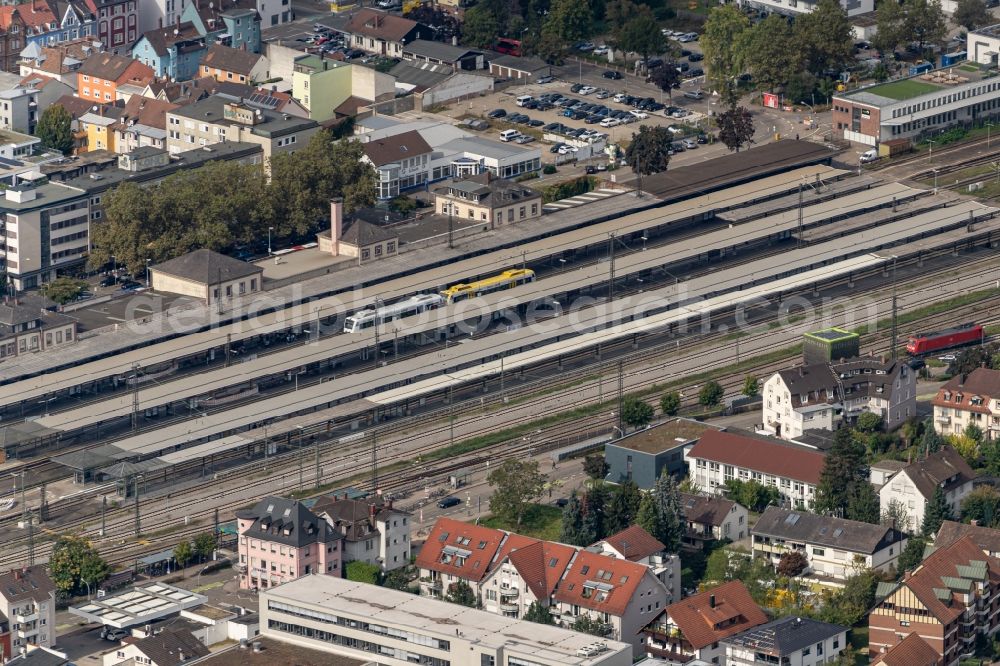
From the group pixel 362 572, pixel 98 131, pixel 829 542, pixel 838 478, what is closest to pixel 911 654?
pixel 829 542

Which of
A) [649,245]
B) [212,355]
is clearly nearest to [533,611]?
[212,355]

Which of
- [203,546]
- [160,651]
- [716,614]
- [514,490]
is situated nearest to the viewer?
[160,651]

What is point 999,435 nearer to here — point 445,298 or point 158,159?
point 445,298

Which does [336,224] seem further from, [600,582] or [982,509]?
[982,509]

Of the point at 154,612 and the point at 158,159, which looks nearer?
the point at 154,612

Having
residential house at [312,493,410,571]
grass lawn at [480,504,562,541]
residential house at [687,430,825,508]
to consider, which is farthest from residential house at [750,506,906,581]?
residential house at [312,493,410,571]

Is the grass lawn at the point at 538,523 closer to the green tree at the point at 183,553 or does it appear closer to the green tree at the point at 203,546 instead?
the green tree at the point at 203,546
